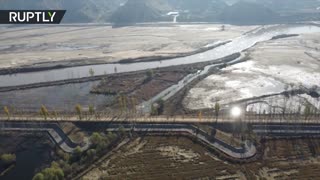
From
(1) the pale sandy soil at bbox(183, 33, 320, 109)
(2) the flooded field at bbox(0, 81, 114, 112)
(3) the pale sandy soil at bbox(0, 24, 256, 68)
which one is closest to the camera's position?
(2) the flooded field at bbox(0, 81, 114, 112)

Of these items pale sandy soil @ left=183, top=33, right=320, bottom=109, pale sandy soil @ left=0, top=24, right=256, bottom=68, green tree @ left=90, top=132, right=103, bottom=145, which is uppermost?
pale sandy soil @ left=0, top=24, right=256, bottom=68

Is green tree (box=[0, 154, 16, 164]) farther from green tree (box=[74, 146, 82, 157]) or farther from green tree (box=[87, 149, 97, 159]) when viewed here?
green tree (box=[87, 149, 97, 159])

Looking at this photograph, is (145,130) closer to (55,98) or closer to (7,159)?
(7,159)

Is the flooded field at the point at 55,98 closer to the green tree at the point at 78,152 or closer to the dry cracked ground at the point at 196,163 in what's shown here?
the green tree at the point at 78,152

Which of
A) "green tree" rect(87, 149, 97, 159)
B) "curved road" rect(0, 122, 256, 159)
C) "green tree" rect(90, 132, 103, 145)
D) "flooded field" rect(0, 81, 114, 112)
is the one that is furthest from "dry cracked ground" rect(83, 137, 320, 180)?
"flooded field" rect(0, 81, 114, 112)

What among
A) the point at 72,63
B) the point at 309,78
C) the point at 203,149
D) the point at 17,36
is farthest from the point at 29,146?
the point at 17,36

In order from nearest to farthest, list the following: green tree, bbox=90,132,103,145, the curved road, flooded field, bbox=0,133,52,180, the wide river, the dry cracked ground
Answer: the dry cracked ground, flooded field, bbox=0,133,52,180, the curved road, green tree, bbox=90,132,103,145, the wide river

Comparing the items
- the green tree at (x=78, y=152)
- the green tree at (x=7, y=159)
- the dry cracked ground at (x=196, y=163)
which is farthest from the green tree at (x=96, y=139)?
the green tree at (x=7, y=159)
